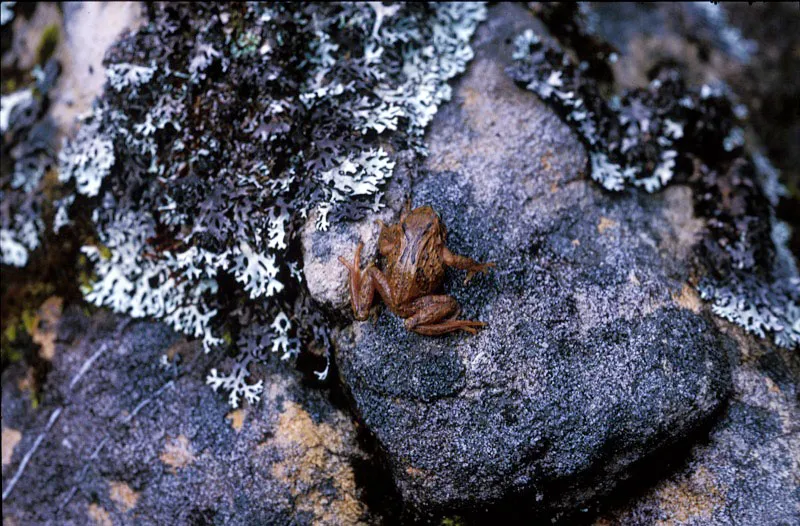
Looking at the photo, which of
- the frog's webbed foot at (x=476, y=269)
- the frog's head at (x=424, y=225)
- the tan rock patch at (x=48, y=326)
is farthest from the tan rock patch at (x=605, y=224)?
the tan rock patch at (x=48, y=326)

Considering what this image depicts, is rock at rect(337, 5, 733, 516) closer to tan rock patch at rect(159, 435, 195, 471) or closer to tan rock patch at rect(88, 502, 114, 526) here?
tan rock patch at rect(159, 435, 195, 471)

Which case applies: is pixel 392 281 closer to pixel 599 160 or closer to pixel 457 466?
pixel 457 466

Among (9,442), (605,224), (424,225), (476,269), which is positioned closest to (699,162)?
(605,224)

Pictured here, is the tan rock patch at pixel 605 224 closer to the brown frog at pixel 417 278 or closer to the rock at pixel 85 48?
the brown frog at pixel 417 278

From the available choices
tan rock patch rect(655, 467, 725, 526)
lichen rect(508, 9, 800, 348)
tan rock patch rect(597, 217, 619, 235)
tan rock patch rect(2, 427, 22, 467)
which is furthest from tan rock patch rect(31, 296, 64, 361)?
tan rock patch rect(655, 467, 725, 526)

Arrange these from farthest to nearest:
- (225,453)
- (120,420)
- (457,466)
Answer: (120,420) → (225,453) → (457,466)

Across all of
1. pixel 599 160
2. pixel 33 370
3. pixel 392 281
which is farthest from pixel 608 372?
pixel 33 370

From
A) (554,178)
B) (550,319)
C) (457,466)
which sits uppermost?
(554,178)
